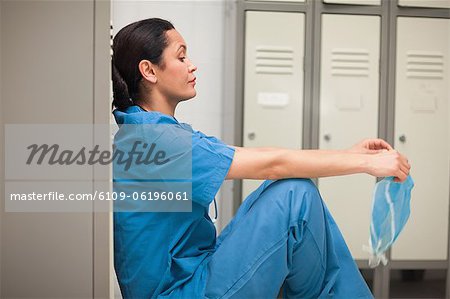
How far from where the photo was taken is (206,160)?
1.25 meters

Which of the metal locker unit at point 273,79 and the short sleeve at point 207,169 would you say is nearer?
the short sleeve at point 207,169

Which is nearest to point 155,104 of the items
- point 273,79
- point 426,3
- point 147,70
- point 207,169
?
point 147,70

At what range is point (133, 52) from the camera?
1.46 m

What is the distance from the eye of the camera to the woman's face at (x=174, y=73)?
4.87 feet

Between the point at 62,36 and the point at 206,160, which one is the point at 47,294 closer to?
the point at 206,160

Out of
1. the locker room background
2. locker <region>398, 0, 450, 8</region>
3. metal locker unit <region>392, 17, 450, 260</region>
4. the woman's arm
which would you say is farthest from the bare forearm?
locker <region>398, 0, 450, 8</region>

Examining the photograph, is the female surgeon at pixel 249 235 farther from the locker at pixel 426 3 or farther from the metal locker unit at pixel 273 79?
the locker at pixel 426 3

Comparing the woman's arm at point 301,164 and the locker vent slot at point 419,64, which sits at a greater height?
the locker vent slot at point 419,64

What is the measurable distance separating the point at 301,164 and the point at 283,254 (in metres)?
0.22

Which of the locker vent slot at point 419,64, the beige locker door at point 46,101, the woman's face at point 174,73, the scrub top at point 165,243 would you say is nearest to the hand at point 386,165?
the scrub top at point 165,243

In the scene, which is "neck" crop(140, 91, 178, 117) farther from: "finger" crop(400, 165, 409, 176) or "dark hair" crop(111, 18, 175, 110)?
"finger" crop(400, 165, 409, 176)

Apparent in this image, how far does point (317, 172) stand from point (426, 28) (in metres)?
1.60

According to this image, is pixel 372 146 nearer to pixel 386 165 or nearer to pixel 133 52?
pixel 386 165

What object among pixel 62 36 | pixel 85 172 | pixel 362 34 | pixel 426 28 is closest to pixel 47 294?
pixel 85 172
